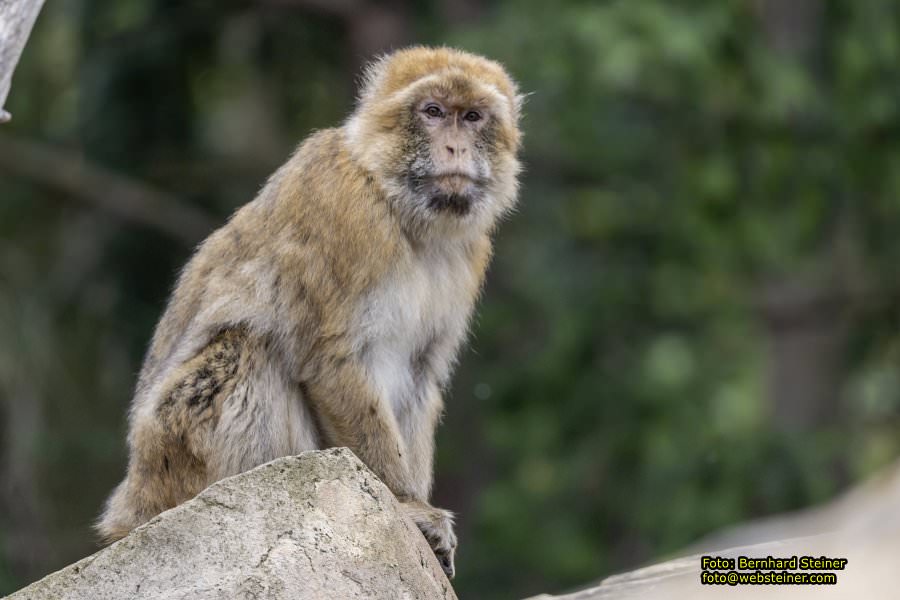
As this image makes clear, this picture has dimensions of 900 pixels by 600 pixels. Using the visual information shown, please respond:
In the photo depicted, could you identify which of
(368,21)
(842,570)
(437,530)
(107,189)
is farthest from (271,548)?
(368,21)

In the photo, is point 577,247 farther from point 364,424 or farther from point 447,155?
point 364,424

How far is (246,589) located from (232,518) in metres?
0.32

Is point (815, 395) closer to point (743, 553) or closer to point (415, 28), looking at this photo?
point (415, 28)

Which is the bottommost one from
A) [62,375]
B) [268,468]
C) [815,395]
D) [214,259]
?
[268,468]

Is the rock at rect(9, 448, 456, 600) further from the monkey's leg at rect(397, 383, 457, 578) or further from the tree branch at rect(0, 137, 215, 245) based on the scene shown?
the tree branch at rect(0, 137, 215, 245)

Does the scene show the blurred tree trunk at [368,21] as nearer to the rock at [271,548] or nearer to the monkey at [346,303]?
the monkey at [346,303]

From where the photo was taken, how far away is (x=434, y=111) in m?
8.20

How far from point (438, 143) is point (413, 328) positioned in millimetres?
976

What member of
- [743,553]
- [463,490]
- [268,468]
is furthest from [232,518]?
[463,490]

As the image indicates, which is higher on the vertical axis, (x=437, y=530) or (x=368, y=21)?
(x=368, y=21)

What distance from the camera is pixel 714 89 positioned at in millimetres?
15492

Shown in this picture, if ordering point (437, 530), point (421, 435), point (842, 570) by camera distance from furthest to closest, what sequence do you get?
point (421, 435), point (437, 530), point (842, 570)

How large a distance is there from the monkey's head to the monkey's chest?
323 millimetres

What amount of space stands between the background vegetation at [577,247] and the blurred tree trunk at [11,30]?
7.19 metres
